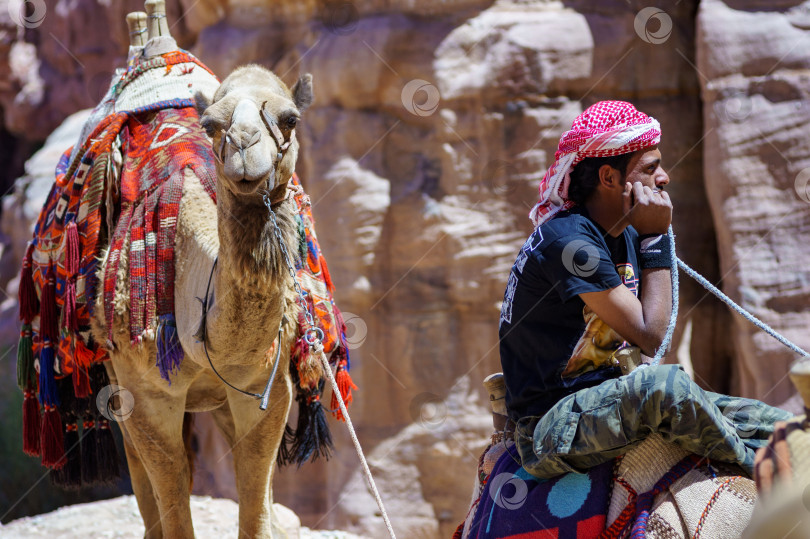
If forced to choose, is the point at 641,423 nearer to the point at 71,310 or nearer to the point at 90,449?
the point at 71,310

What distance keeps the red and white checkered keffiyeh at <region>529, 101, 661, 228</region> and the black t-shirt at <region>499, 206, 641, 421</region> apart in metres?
0.08

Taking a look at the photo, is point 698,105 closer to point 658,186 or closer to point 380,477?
point 380,477

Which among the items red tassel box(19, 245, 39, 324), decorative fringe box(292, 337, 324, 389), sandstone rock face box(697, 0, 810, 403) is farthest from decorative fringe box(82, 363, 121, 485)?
sandstone rock face box(697, 0, 810, 403)

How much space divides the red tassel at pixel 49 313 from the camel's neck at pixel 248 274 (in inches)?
56.7

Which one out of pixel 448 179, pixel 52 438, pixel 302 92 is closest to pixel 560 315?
pixel 302 92

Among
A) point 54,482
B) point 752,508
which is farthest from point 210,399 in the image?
point 752,508

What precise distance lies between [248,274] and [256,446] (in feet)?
3.56

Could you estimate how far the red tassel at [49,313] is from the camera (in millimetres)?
4496

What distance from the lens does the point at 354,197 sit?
304 inches

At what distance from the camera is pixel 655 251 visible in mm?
2568

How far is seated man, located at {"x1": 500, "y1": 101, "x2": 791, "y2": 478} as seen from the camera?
232 centimetres

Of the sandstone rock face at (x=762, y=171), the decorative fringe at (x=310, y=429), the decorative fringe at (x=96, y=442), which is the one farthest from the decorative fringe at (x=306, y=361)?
the sandstone rock face at (x=762, y=171)

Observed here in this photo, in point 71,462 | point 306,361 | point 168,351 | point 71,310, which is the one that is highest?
point 71,310

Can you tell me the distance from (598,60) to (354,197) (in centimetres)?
223
